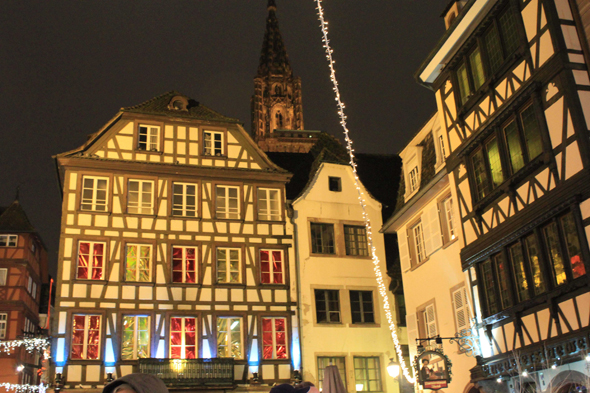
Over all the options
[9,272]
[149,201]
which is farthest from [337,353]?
[9,272]

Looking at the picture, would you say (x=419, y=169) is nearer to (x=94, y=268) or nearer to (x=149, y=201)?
(x=149, y=201)

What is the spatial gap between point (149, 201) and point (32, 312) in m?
20.8

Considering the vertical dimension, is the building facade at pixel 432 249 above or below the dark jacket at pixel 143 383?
above

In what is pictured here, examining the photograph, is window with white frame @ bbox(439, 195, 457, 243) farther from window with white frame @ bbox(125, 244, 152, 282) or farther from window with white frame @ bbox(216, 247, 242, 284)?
window with white frame @ bbox(125, 244, 152, 282)

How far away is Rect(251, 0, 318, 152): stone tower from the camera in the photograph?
107 metres

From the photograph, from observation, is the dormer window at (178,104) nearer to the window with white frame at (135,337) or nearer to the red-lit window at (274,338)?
the window with white frame at (135,337)

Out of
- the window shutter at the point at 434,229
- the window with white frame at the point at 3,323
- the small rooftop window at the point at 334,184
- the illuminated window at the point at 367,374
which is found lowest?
the illuminated window at the point at 367,374

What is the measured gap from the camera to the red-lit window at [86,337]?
2183 centimetres

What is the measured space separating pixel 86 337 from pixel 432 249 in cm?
1154

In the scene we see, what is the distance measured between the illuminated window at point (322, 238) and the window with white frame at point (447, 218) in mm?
7215

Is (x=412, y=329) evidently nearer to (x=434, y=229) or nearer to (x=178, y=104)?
(x=434, y=229)

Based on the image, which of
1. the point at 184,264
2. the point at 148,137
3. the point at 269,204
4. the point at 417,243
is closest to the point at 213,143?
the point at 148,137

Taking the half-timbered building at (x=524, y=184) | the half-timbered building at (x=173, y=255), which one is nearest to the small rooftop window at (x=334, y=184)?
the half-timbered building at (x=173, y=255)

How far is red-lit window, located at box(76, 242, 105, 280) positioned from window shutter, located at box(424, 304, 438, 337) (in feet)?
35.6
